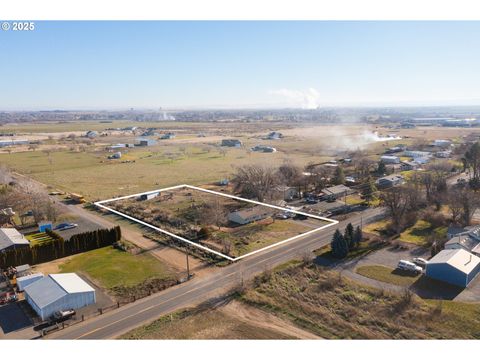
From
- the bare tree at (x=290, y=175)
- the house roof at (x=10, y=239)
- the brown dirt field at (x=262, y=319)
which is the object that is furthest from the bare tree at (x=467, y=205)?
the house roof at (x=10, y=239)

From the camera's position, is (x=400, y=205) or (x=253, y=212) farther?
(x=253, y=212)

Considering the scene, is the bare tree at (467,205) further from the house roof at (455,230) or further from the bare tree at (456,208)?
the house roof at (455,230)

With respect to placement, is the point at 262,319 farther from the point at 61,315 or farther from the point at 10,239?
the point at 10,239

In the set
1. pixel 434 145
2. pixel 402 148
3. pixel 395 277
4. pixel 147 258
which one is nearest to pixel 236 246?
pixel 147 258

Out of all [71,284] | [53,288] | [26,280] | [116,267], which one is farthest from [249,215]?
[26,280]

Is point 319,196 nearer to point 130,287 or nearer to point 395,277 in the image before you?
point 395,277

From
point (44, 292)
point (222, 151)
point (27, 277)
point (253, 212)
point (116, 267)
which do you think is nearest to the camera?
point (44, 292)

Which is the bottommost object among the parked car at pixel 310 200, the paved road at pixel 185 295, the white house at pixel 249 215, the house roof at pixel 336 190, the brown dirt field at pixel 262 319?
the brown dirt field at pixel 262 319
